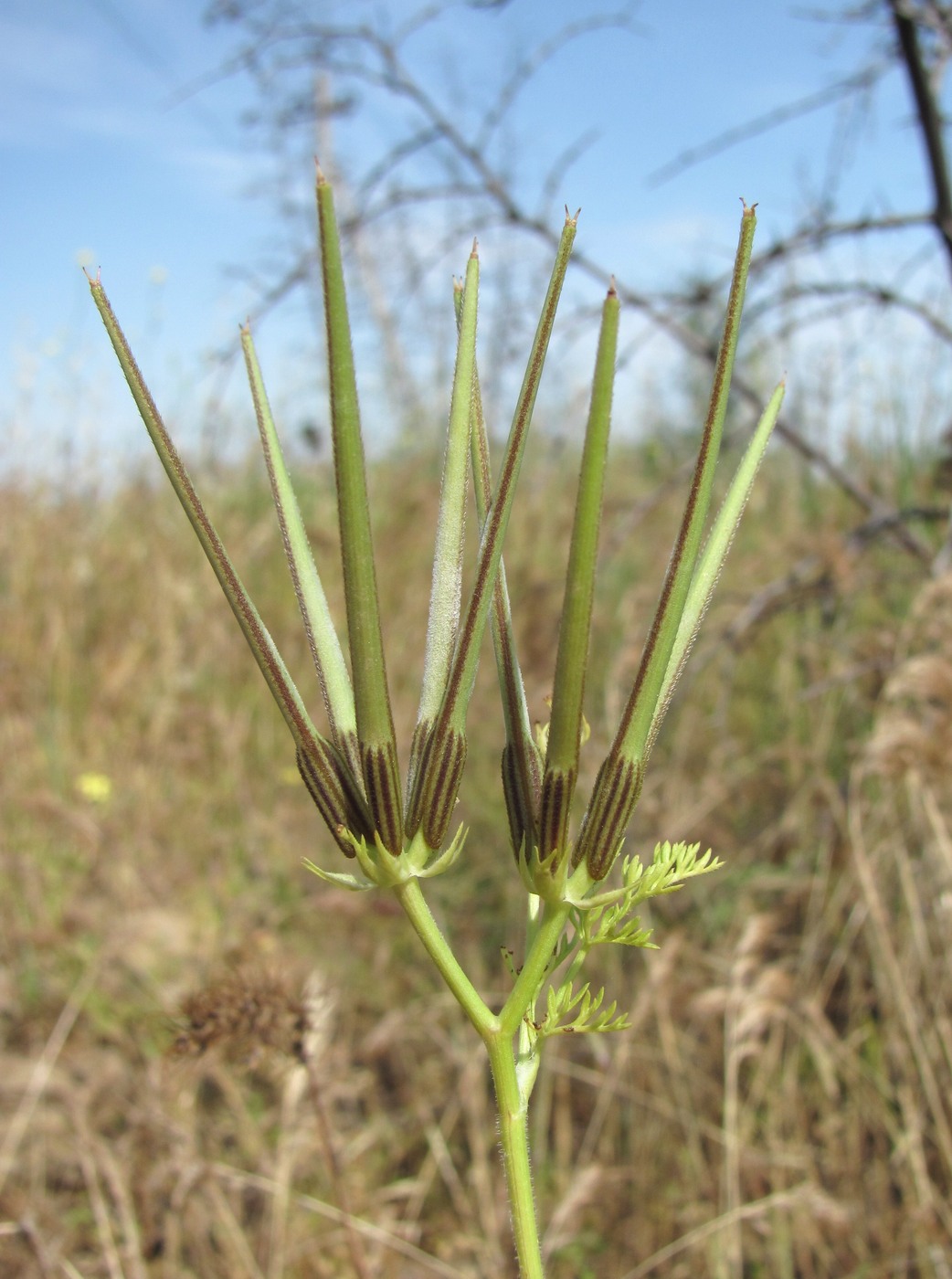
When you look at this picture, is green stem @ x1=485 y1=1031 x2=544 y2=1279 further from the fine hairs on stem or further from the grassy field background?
the grassy field background

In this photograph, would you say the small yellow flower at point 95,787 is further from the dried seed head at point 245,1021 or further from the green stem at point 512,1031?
the green stem at point 512,1031

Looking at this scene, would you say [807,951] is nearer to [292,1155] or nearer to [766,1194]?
[766,1194]

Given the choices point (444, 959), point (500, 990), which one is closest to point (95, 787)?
point (500, 990)

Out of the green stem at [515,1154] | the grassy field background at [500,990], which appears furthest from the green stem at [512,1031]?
the grassy field background at [500,990]

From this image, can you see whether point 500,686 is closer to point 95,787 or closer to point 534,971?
point 534,971

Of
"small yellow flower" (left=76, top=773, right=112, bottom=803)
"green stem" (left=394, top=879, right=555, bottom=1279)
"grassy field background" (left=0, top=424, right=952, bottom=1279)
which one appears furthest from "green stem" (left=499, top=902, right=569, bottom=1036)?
"small yellow flower" (left=76, top=773, right=112, bottom=803)
